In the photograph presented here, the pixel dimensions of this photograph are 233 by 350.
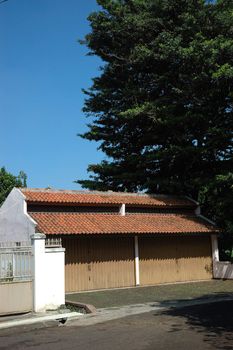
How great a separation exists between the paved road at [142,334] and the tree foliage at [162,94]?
17553mm

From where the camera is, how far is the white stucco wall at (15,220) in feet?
78.2

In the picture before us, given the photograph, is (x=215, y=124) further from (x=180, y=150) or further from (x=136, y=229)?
(x=136, y=229)

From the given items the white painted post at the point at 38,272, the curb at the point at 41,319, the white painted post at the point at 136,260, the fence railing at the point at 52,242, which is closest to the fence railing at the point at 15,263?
the white painted post at the point at 38,272

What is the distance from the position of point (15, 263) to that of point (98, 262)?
8.80m

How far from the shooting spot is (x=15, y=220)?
24828 millimetres

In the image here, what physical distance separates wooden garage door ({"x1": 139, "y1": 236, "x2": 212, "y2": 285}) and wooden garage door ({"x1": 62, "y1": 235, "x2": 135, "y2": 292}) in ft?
3.39

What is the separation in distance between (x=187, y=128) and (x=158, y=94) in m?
3.61

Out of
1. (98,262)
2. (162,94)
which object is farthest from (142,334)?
(162,94)

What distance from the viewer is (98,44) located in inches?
1437

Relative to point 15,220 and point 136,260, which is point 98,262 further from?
point 15,220

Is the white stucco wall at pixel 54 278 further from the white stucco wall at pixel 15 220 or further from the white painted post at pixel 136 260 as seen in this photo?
the white painted post at pixel 136 260

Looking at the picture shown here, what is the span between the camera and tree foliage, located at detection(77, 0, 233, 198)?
31.8 metres

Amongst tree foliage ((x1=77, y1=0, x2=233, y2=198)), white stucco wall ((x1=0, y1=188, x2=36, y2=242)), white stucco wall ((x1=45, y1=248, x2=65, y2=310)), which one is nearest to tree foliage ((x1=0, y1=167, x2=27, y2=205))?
tree foliage ((x1=77, y1=0, x2=233, y2=198))

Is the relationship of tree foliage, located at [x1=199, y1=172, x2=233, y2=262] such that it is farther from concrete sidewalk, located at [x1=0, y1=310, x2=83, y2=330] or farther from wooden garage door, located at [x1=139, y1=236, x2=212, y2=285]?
concrete sidewalk, located at [x1=0, y1=310, x2=83, y2=330]
